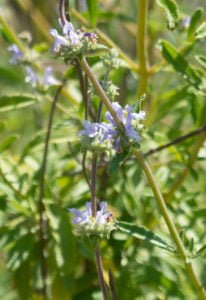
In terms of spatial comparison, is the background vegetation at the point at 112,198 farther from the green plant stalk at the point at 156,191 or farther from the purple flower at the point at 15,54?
the green plant stalk at the point at 156,191

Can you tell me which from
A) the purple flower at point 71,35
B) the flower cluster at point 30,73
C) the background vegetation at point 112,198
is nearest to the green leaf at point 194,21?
the background vegetation at point 112,198

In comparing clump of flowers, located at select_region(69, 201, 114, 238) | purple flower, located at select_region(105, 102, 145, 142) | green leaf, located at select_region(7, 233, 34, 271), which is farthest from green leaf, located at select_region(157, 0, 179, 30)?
green leaf, located at select_region(7, 233, 34, 271)

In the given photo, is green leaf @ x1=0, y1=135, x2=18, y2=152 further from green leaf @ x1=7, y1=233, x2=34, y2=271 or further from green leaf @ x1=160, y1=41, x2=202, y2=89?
green leaf @ x1=160, y1=41, x2=202, y2=89

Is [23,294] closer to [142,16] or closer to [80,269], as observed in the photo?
[80,269]

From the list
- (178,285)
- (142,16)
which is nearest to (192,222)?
(178,285)

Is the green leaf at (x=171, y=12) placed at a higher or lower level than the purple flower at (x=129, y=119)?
higher

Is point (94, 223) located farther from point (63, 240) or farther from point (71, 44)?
point (63, 240)

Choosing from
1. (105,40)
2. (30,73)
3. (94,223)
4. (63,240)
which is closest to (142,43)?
(105,40)
